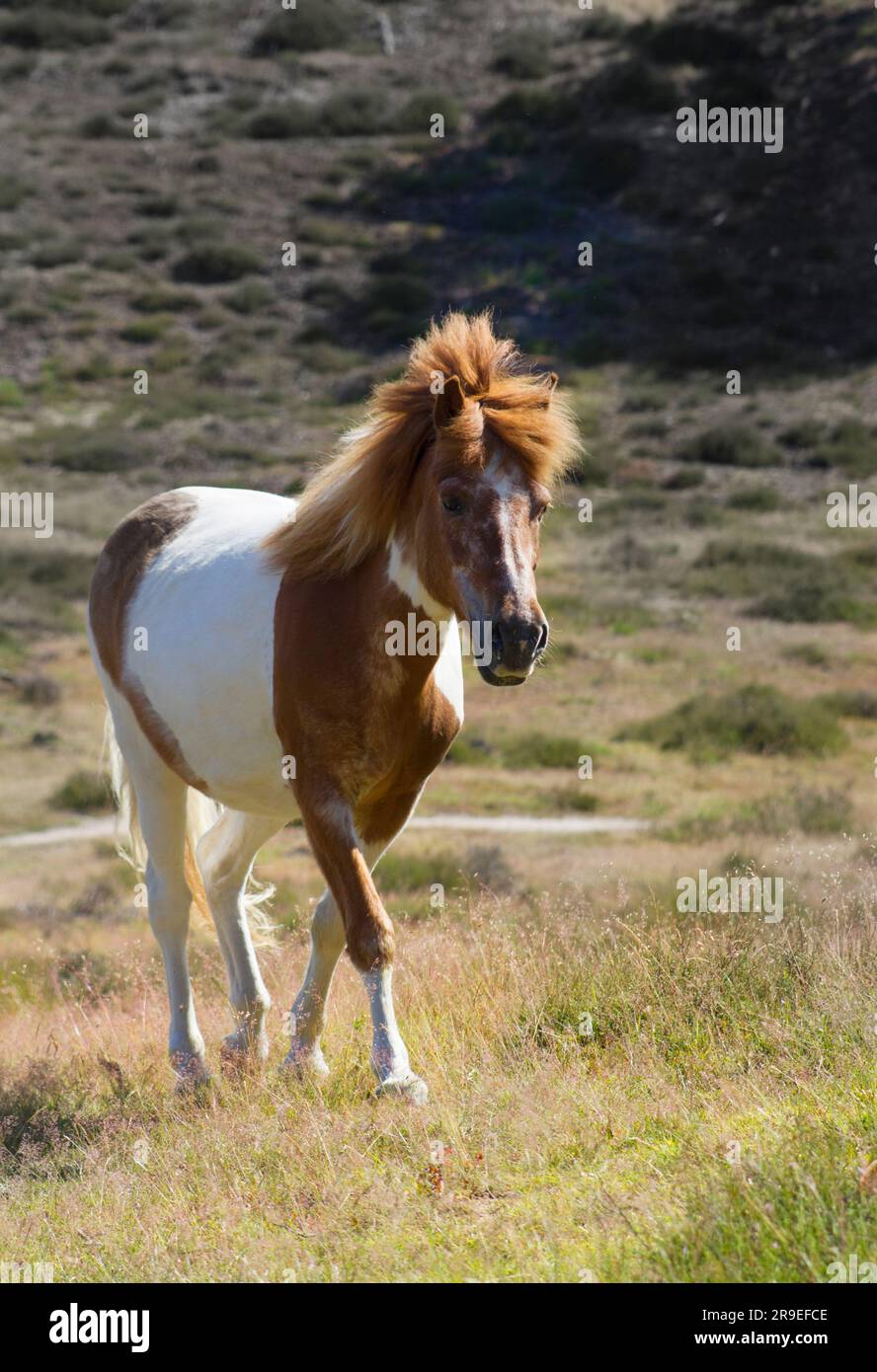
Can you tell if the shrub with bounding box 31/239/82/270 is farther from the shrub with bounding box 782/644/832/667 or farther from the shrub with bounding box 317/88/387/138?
the shrub with bounding box 782/644/832/667

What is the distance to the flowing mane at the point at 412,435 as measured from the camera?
5273 millimetres

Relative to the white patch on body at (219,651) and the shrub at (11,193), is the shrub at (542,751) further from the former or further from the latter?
the shrub at (11,193)

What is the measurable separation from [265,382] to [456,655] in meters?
35.6

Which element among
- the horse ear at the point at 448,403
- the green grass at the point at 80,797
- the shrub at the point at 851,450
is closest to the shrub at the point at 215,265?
the shrub at the point at 851,450

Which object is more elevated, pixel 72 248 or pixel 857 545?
pixel 72 248

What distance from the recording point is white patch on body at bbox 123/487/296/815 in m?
6.11

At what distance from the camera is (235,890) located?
7078 mm

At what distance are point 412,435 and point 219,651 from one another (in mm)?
1296

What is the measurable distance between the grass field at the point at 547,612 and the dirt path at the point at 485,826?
0.25 meters

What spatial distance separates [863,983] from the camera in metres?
5.41

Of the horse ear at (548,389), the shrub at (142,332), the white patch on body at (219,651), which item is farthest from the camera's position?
the shrub at (142,332)

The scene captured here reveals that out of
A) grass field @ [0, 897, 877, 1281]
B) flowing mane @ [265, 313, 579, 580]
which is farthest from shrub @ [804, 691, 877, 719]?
flowing mane @ [265, 313, 579, 580]
